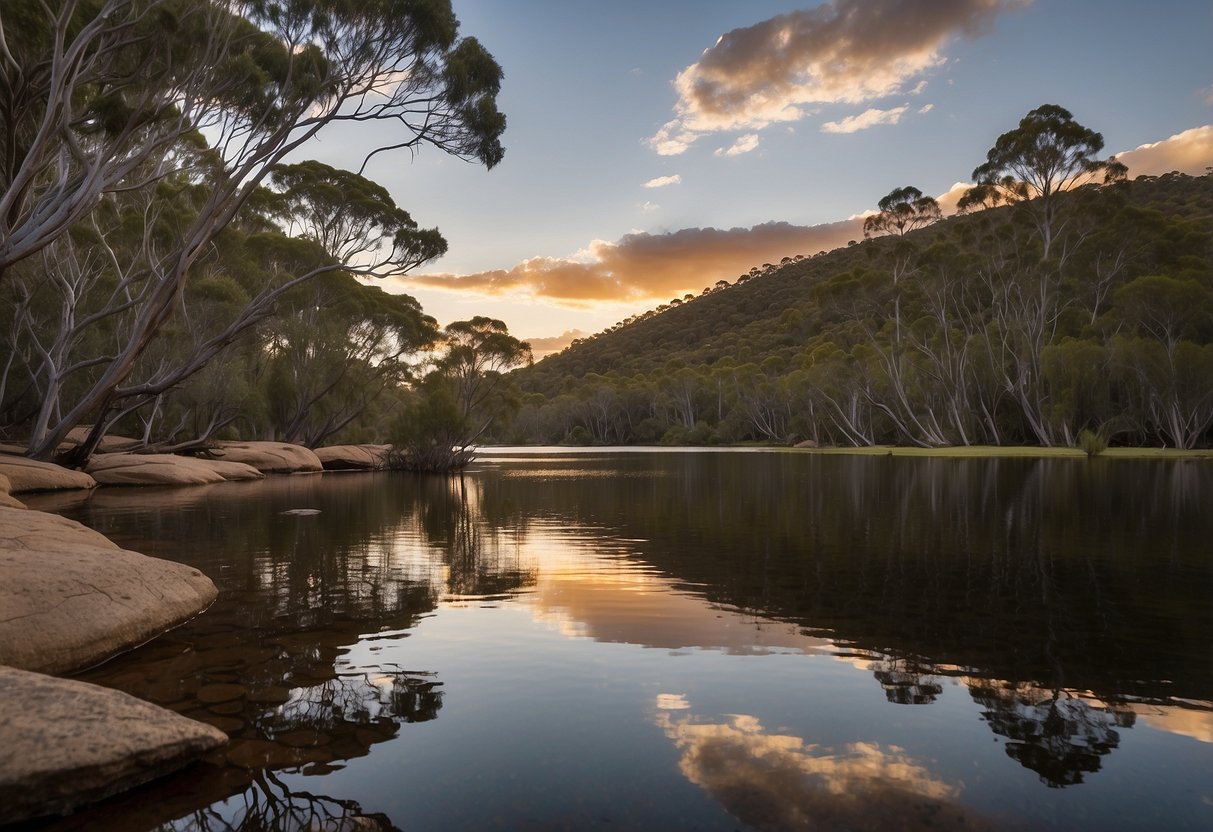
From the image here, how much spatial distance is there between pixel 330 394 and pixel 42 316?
56.2 ft

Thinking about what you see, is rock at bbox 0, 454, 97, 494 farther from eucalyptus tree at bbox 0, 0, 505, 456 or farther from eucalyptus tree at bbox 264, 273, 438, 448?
eucalyptus tree at bbox 264, 273, 438, 448

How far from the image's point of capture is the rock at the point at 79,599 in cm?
618

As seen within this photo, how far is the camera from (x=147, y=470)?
2794 cm

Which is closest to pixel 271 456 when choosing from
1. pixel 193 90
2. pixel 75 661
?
pixel 193 90

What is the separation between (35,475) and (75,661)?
20481 millimetres

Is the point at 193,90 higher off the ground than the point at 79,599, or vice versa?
the point at 193,90

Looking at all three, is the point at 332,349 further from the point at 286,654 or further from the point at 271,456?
the point at 286,654

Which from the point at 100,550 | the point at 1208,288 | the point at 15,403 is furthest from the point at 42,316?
the point at 1208,288

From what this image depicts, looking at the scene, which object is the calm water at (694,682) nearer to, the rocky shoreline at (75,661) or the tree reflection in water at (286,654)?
the tree reflection in water at (286,654)

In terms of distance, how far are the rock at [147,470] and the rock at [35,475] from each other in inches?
106

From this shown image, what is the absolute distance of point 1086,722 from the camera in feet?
16.8

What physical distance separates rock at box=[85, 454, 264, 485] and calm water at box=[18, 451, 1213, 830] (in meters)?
15.9

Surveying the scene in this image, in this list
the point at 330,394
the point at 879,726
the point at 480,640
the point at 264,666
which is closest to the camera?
the point at 879,726

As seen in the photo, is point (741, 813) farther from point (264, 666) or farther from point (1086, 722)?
point (264, 666)
